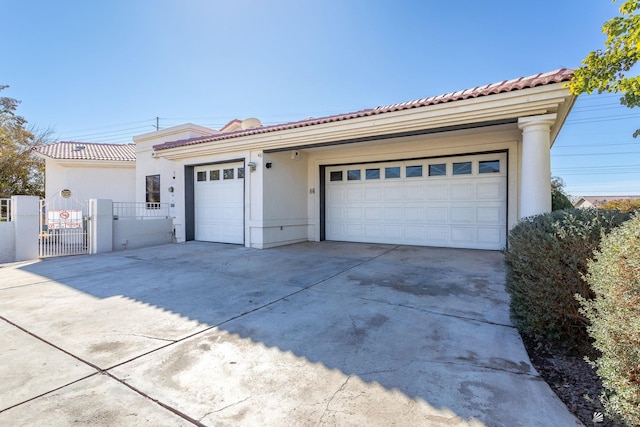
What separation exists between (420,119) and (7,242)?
10.8m

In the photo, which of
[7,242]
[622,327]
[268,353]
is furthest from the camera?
[7,242]

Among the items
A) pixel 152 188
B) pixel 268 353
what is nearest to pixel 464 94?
pixel 268 353

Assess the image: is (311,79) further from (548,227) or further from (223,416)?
(223,416)

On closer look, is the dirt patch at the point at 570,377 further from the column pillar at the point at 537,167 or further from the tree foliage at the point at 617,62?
the column pillar at the point at 537,167

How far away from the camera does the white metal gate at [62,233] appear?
8.45 m

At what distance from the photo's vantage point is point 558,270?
8.80 ft

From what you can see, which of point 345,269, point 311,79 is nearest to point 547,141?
point 345,269

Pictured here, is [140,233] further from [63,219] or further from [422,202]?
[422,202]

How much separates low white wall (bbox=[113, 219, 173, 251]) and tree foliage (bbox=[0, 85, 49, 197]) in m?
12.9

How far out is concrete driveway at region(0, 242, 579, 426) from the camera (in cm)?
199

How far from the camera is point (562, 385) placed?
233 cm

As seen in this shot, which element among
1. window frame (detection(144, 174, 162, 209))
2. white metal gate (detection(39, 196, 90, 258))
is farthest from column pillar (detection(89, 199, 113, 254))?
window frame (detection(144, 174, 162, 209))

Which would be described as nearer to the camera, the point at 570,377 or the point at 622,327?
the point at 622,327

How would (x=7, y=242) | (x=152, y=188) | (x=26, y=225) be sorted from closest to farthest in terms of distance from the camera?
(x=7, y=242) < (x=26, y=225) < (x=152, y=188)
